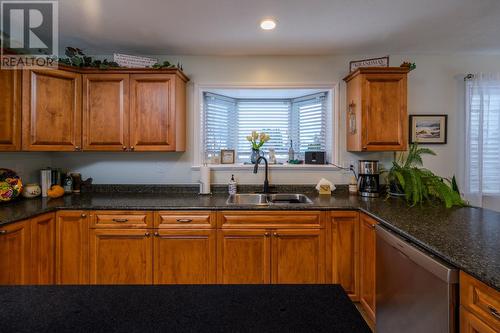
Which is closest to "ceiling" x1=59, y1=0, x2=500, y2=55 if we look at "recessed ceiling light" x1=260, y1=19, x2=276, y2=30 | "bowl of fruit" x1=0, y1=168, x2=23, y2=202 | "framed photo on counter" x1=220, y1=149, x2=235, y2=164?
"recessed ceiling light" x1=260, y1=19, x2=276, y2=30

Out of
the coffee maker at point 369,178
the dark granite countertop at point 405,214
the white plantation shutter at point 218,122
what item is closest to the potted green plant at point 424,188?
the dark granite countertop at point 405,214

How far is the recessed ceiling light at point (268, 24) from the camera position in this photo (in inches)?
85.5

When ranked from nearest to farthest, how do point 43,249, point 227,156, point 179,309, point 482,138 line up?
1. point 179,309
2. point 43,249
3. point 482,138
4. point 227,156

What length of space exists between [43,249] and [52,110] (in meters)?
1.20

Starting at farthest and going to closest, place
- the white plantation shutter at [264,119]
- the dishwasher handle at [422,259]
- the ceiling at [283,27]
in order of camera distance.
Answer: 1. the white plantation shutter at [264,119]
2. the ceiling at [283,27]
3. the dishwasher handle at [422,259]

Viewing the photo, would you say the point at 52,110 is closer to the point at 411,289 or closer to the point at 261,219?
the point at 261,219

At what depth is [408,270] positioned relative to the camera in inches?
57.8

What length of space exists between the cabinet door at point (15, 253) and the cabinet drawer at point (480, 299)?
8.34 feet

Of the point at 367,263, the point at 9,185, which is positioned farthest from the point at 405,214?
the point at 9,185

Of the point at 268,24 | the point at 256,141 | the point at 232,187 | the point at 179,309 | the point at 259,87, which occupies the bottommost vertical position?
the point at 179,309

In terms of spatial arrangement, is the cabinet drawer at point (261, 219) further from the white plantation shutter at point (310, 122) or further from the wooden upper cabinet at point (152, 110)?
the white plantation shutter at point (310, 122)

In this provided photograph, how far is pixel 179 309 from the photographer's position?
75cm

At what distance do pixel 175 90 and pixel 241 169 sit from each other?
105cm

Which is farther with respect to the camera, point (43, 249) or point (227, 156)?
point (227, 156)
